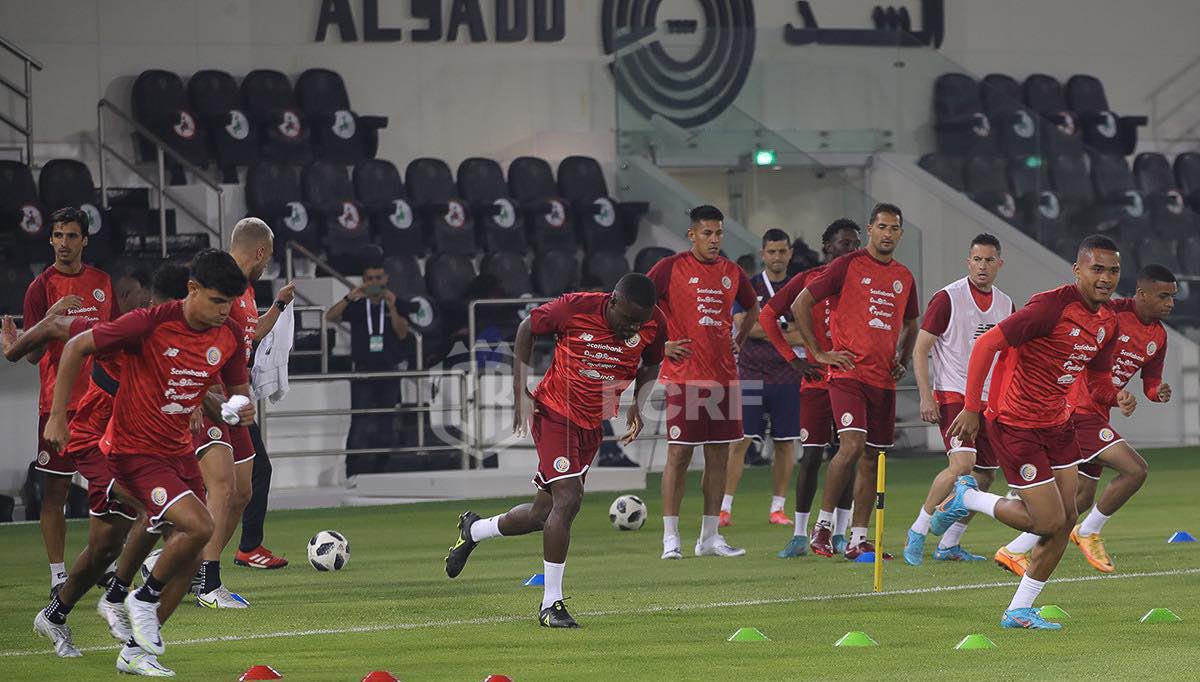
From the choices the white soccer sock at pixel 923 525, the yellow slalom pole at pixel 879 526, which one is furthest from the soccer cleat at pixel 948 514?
the yellow slalom pole at pixel 879 526

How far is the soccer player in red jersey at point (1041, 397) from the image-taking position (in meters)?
8.77

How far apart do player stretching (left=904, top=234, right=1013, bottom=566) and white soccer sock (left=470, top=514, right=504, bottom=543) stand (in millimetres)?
2930

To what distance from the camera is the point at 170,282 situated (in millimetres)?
8922

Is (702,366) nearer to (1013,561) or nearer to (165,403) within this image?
(1013,561)

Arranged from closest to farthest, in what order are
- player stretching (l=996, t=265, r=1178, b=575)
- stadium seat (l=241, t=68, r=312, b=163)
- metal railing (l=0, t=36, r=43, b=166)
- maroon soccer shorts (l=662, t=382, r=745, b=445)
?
1. player stretching (l=996, t=265, r=1178, b=575)
2. maroon soccer shorts (l=662, t=382, r=745, b=445)
3. metal railing (l=0, t=36, r=43, b=166)
4. stadium seat (l=241, t=68, r=312, b=163)

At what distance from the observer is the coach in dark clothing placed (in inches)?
757

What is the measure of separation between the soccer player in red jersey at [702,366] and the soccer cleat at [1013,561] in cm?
203

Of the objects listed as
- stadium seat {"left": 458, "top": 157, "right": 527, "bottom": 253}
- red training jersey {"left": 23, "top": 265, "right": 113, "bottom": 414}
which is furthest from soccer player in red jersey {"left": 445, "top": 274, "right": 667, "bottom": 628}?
stadium seat {"left": 458, "top": 157, "right": 527, "bottom": 253}

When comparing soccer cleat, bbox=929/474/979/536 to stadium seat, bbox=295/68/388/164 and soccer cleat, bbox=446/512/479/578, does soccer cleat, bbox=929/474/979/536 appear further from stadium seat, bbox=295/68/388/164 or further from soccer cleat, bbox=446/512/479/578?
stadium seat, bbox=295/68/388/164

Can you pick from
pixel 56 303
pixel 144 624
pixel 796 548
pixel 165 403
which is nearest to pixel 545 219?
pixel 796 548

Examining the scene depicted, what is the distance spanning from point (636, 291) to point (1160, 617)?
300 centimetres

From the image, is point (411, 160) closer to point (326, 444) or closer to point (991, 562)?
point (326, 444)

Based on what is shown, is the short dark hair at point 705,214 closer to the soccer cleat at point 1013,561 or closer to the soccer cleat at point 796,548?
the soccer cleat at point 796,548

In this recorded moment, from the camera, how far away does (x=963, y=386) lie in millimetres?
11930
